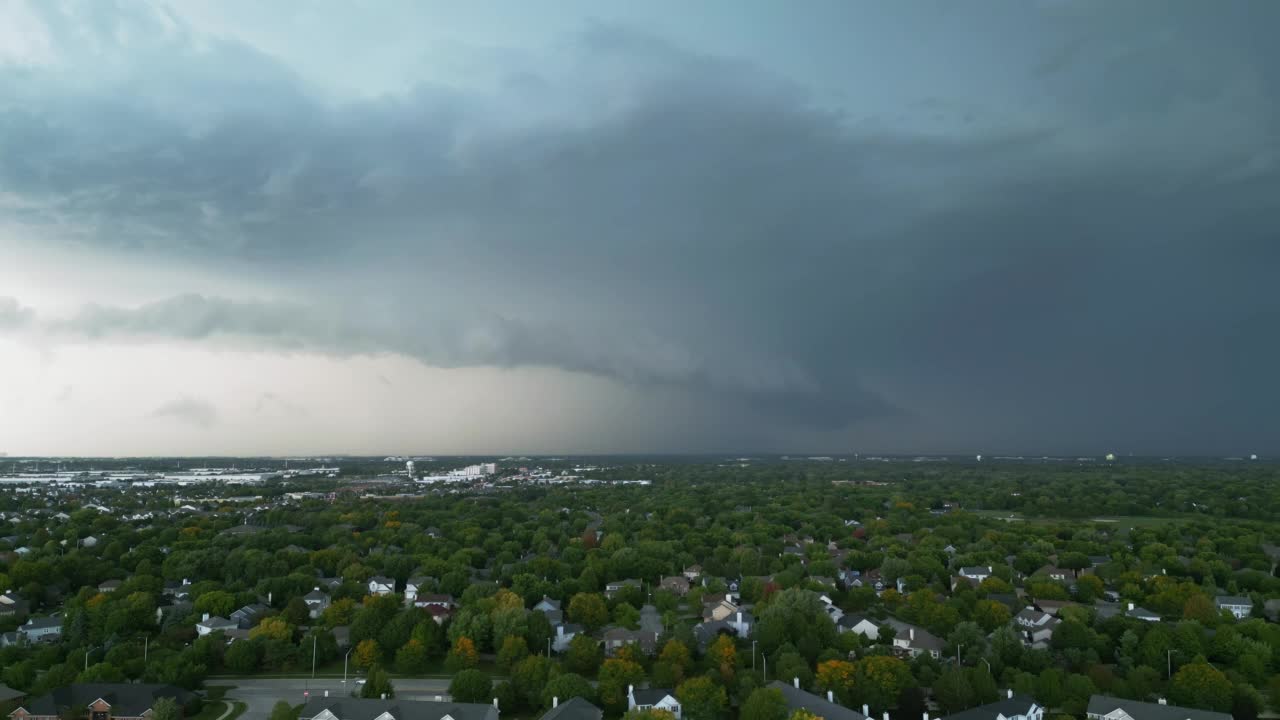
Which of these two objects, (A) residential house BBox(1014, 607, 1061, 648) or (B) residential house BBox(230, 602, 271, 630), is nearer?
(A) residential house BBox(1014, 607, 1061, 648)

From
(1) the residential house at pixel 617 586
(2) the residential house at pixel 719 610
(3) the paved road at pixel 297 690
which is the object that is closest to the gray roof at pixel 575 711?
(3) the paved road at pixel 297 690

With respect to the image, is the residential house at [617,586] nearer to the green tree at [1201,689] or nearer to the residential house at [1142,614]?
the green tree at [1201,689]

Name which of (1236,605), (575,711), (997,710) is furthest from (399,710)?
(1236,605)

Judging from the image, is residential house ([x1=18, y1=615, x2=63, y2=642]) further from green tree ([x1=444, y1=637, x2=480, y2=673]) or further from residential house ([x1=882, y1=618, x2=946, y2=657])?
residential house ([x1=882, y1=618, x2=946, y2=657])

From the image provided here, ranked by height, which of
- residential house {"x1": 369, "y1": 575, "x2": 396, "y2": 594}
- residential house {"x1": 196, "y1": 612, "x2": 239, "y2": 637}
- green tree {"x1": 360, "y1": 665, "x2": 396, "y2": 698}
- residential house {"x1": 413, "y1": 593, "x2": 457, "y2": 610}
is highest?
green tree {"x1": 360, "y1": 665, "x2": 396, "y2": 698}

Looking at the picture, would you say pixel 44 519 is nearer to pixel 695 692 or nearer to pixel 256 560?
pixel 256 560

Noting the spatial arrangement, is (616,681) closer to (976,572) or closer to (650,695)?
(650,695)

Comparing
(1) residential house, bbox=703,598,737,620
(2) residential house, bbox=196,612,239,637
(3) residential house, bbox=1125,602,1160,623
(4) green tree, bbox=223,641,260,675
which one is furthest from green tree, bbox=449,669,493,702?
(3) residential house, bbox=1125,602,1160,623

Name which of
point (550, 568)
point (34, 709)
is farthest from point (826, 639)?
point (34, 709)
